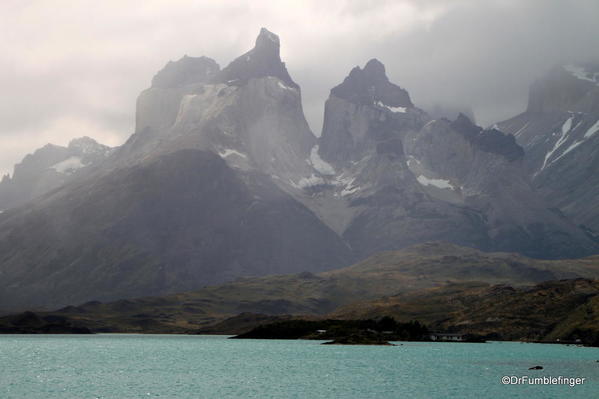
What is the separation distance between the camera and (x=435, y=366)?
19300 centimetres

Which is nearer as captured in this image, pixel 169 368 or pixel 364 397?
pixel 364 397

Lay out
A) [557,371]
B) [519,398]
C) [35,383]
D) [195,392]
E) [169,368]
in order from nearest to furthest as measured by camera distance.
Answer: [519,398] → [195,392] → [35,383] → [557,371] → [169,368]

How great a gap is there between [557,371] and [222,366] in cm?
7686

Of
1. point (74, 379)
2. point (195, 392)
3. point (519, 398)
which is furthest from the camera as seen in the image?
point (74, 379)

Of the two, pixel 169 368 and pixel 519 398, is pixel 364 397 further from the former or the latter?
pixel 169 368

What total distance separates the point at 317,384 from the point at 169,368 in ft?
163

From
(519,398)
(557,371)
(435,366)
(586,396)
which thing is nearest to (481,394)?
(519,398)

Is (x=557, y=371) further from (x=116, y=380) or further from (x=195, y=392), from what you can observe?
(x=116, y=380)

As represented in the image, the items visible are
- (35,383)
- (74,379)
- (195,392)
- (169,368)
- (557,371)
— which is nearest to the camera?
(195,392)

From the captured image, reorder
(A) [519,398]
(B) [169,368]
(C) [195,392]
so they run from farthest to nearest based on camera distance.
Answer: (B) [169,368] < (C) [195,392] < (A) [519,398]

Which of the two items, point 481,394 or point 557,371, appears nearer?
point 481,394

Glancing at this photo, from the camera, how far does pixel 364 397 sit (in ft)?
432

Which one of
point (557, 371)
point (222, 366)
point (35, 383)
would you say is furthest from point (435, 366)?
point (35, 383)

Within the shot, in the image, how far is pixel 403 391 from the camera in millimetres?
139500
